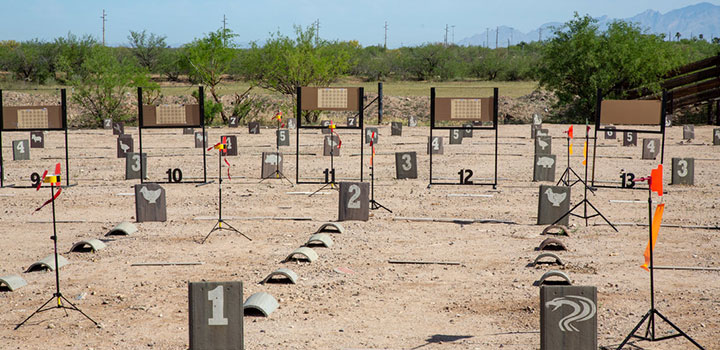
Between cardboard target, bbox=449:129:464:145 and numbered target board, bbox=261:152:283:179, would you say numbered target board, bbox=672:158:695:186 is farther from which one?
cardboard target, bbox=449:129:464:145

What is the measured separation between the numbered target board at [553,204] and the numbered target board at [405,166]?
20.9 ft

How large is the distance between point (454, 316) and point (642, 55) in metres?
36.0

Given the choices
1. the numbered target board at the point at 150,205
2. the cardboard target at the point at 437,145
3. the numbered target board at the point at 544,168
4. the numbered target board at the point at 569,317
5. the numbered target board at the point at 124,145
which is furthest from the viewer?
the cardboard target at the point at 437,145

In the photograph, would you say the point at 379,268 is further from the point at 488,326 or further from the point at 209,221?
the point at 209,221

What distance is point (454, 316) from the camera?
28.2ft

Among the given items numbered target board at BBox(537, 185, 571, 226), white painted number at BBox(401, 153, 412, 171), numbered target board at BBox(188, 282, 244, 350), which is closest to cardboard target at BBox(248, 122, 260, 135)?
white painted number at BBox(401, 153, 412, 171)

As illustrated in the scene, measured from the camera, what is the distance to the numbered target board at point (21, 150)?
961 inches

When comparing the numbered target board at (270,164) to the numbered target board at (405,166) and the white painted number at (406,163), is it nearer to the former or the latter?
the numbered target board at (405,166)

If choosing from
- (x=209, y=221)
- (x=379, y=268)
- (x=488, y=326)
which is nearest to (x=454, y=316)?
(x=488, y=326)

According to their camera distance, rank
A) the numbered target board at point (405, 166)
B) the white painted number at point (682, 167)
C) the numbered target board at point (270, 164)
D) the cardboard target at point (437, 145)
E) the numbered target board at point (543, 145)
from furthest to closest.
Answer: the cardboard target at point (437, 145), the numbered target board at point (543, 145), the numbered target board at point (405, 166), the numbered target board at point (270, 164), the white painted number at point (682, 167)

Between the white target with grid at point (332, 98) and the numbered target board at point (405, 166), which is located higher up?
the white target with grid at point (332, 98)

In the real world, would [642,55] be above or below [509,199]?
above

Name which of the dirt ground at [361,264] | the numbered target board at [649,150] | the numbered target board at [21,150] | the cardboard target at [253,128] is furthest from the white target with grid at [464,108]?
the cardboard target at [253,128]

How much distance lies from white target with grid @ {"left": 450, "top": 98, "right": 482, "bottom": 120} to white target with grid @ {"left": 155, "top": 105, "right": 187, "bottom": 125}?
262 inches
